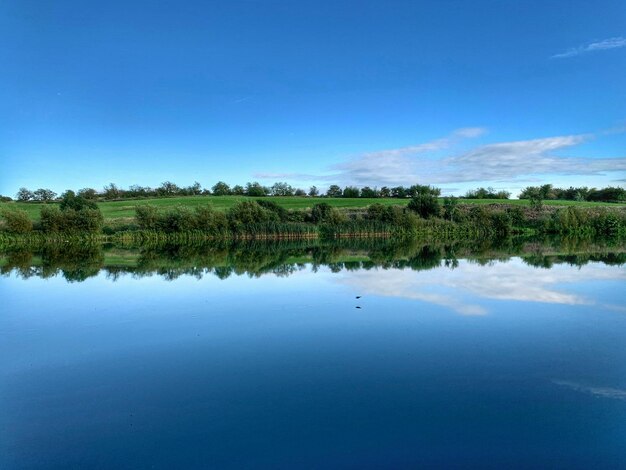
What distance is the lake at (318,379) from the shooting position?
471 cm

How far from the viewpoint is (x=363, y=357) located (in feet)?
24.7

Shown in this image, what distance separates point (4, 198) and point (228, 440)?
285 feet

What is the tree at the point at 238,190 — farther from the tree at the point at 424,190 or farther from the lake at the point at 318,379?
the lake at the point at 318,379

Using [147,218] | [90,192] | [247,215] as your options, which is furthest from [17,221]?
[90,192]

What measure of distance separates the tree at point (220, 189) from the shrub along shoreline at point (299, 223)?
30754 millimetres

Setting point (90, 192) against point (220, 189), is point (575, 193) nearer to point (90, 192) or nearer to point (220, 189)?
point (220, 189)

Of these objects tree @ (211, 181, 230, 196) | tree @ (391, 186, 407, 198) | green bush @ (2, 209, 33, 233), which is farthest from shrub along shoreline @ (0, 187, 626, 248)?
tree @ (211, 181, 230, 196)

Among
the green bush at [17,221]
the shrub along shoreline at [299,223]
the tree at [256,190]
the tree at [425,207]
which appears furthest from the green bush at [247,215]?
the tree at [256,190]

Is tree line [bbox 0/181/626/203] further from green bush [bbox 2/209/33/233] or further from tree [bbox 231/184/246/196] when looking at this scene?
green bush [bbox 2/209/33/233]

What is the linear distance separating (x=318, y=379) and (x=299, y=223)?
3945 centimetres

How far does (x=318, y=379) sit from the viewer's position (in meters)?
6.55

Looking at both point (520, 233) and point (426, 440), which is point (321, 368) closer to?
point (426, 440)

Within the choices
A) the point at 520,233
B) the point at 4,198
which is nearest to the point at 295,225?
the point at 520,233

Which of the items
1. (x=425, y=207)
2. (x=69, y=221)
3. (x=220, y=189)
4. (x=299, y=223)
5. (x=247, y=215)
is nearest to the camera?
(x=69, y=221)
